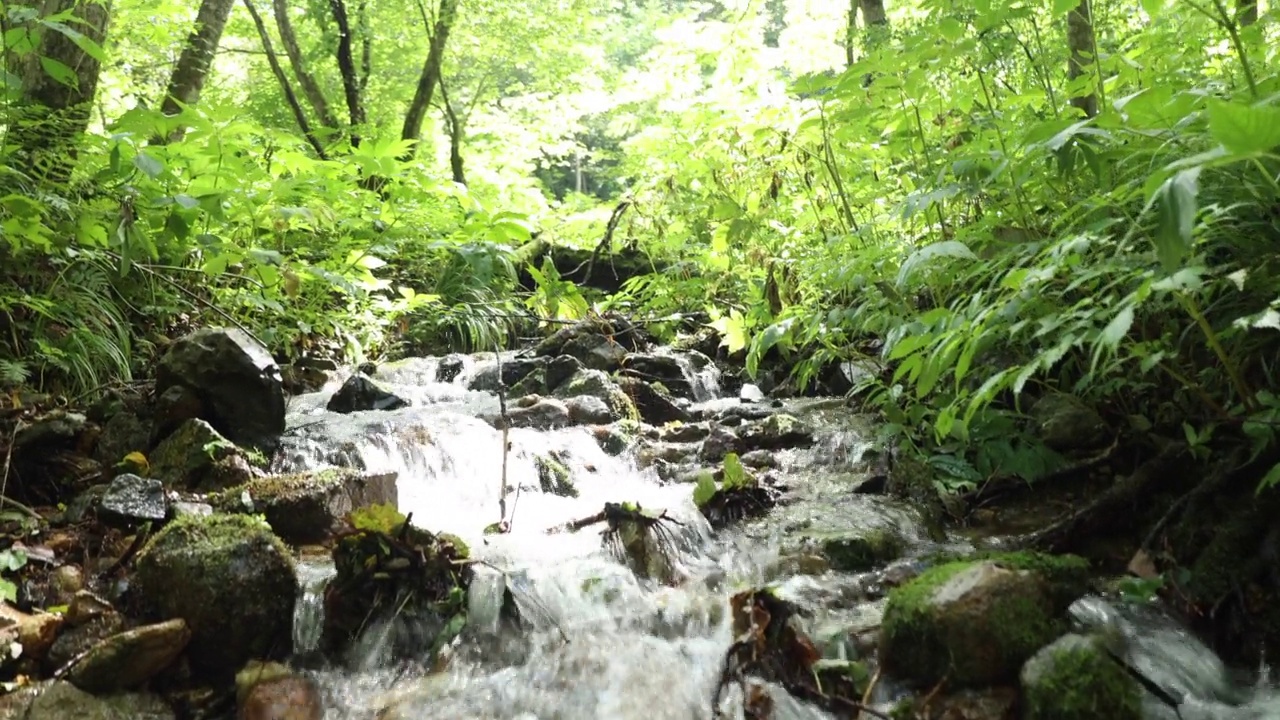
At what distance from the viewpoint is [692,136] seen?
18.5 ft

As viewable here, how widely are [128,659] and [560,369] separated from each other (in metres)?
4.71

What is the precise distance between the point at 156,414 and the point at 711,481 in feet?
10.3

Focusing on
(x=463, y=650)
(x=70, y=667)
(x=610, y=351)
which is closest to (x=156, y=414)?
(x=70, y=667)

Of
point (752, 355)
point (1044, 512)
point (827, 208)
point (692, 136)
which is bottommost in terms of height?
point (1044, 512)

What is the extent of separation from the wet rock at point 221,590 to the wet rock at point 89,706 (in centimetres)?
20

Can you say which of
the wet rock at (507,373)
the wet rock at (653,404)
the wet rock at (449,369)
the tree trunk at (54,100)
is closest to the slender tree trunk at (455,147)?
the wet rock at (449,369)

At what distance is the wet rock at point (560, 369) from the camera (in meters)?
6.86

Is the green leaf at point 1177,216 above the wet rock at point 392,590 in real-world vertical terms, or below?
above

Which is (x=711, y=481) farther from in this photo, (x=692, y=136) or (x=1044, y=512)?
(x=692, y=136)

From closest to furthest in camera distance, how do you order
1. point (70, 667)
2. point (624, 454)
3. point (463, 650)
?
1. point (70, 667)
2. point (463, 650)
3. point (624, 454)

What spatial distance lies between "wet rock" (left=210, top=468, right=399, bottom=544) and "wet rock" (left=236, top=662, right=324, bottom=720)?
959 mm

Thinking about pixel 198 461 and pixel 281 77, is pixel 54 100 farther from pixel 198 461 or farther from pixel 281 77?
pixel 281 77

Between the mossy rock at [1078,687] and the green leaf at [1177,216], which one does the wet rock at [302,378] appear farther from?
the green leaf at [1177,216]

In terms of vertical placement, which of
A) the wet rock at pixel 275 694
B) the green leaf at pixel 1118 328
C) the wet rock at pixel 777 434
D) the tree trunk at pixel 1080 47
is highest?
the tree trunk at pixel 1080 47
